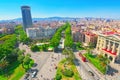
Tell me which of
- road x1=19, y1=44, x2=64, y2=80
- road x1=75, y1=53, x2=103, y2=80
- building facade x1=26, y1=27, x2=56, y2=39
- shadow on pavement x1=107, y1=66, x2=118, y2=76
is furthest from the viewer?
building facade x1=26, y1=27, x2=56, y2=39

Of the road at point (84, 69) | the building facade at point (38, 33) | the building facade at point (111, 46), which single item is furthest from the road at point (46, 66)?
the building facade at point (38, 33)

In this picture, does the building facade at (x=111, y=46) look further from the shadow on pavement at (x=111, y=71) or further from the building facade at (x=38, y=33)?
the building facade at (x=38, y=33)

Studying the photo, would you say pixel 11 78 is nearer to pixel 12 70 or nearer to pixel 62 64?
pixel 12 70

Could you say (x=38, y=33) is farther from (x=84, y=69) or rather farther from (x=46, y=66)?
(x=84, y=69)

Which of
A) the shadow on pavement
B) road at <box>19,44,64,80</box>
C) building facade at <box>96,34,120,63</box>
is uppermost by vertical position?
building facade at <box>96,34,120,63</box>

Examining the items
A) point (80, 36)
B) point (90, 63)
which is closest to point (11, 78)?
point (90, 63)

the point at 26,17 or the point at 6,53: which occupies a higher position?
the point at 26,17

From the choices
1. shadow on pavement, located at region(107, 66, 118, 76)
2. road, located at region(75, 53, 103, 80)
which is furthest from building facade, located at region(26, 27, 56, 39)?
shadow on pavement, located at region(107, 66, 118, 76)

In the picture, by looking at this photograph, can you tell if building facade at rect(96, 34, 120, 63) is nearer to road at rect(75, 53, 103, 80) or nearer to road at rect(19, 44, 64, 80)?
road at rect(75, 53, 103, 80)

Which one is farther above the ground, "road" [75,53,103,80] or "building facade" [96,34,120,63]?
"building facade" [96,34,120,63]
